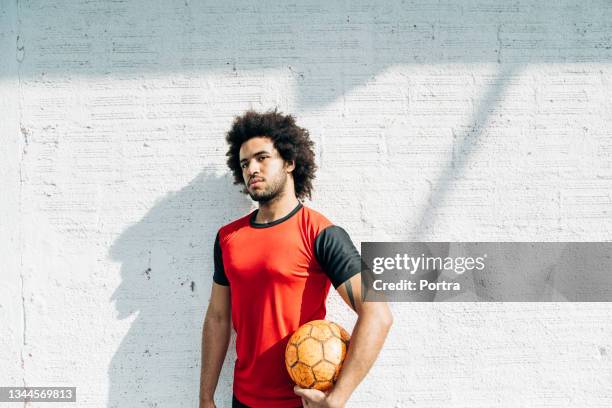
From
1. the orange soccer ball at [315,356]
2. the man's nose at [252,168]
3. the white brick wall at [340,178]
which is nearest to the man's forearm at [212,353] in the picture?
the white brick wall at [340,178]

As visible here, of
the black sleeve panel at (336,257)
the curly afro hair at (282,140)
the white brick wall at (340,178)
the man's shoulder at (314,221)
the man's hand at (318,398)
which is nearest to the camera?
the man's hand at (318,398)

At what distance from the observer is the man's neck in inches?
89.0

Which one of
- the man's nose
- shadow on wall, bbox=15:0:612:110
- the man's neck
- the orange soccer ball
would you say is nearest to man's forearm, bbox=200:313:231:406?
the orange soccer ball

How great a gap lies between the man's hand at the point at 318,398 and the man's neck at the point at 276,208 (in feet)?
2.94

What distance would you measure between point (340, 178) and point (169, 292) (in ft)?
4.45

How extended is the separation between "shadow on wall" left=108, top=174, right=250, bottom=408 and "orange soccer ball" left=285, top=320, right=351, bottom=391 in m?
0.90

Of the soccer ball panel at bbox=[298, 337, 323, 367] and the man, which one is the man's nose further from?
the soccer ball panel at bbox=[298, 337, 323, 367]

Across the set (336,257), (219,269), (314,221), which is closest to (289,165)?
(314,221)

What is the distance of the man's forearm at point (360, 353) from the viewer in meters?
1.97

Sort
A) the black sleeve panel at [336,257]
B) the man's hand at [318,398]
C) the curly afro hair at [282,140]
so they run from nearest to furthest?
the man's hand at [318,398]
the black sleeve panel at [336,257]
the curly afro hair at [282,140]

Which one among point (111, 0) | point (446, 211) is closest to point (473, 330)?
point (446, 211)

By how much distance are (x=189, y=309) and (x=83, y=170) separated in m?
1.17

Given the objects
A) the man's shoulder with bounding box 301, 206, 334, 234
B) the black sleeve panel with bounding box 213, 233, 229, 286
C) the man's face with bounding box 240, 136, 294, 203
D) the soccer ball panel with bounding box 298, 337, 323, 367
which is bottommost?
the soccer ball panel with bounding box 298, 337, 323, 367

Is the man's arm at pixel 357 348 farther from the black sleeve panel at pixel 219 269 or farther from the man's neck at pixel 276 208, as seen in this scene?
the black sleeve panel at pixel 219 269
